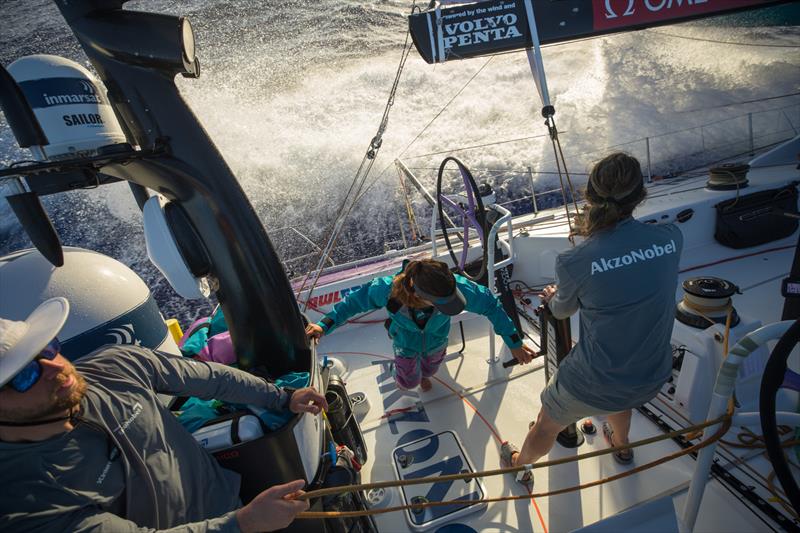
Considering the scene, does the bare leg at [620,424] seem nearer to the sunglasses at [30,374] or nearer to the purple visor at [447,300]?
the purple visor at [447,300]

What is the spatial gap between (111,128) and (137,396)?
3.04 feet

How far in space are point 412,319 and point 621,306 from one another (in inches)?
45.2

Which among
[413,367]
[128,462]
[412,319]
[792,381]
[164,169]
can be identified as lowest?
[792,381]

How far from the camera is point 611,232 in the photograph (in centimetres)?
123

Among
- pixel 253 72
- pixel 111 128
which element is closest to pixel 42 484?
pixel 111 128

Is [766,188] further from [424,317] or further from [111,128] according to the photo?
[111,128]

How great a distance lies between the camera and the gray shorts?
56.2 inches

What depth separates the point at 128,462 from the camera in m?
1.00

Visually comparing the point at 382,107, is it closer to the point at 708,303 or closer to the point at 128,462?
the point at 708,303

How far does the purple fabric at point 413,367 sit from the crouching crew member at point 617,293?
103cm

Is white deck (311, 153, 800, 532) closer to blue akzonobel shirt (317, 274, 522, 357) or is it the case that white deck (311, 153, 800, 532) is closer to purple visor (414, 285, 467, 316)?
blue akzonobel shirt (317, 274, 522, 357)

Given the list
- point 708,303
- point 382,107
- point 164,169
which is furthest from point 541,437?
point 382,107

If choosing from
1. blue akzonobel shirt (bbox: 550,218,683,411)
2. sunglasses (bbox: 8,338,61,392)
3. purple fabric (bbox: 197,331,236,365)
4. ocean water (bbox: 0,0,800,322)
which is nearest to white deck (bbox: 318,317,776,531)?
blue akzonobel shirt (bbox: 550,218,683,411)

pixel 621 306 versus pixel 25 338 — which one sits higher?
pixel 25 338
